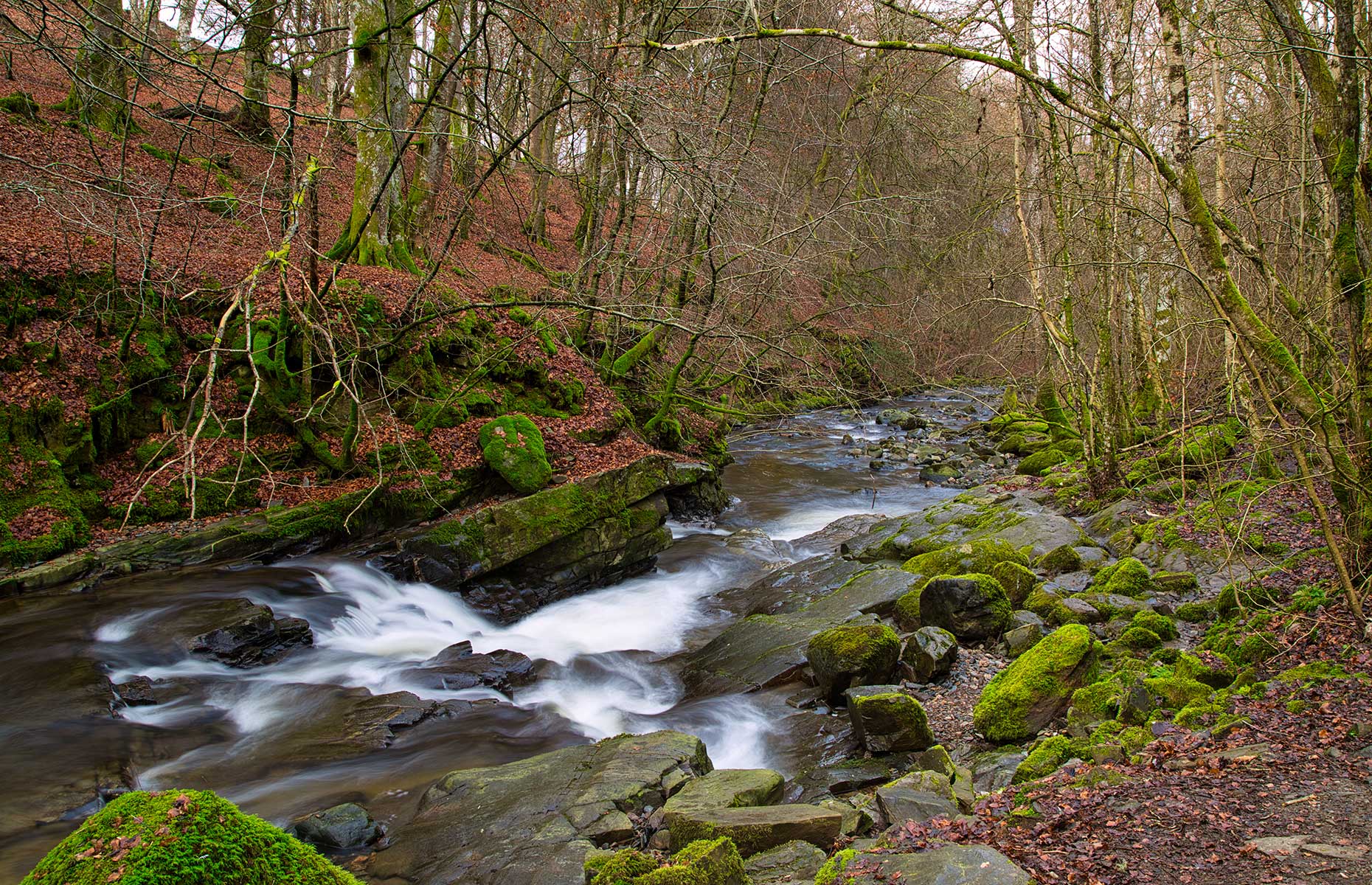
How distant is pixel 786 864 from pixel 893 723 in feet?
6.32

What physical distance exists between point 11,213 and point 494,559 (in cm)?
838

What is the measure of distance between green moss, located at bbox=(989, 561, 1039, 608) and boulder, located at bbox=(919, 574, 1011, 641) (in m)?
0.29

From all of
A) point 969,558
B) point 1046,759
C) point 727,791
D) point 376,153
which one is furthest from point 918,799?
point 376,153

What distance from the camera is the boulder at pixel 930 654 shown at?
6750 millimetres

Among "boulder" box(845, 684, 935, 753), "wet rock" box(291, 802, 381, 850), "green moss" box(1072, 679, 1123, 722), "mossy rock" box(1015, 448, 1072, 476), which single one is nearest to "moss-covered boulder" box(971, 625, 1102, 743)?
"green moss" box(1072, 679, 1123, 722)

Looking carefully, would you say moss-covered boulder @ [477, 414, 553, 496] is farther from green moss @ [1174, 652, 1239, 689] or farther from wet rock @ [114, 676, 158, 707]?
green moss @ [1174, 652, 1239, 689]

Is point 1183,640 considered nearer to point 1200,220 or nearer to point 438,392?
point 1200,220

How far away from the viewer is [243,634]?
768 centimetres

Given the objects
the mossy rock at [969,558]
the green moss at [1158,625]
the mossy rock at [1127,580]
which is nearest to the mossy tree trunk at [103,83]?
the green moss at [1158,625]

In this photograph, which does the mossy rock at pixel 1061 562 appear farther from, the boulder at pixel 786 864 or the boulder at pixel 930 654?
the boulder at pixel 786 864

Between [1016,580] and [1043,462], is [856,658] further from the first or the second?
[1043,462]

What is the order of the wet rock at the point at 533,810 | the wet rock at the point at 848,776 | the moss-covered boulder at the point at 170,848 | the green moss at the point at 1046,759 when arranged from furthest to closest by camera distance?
the wet rock at the point at 848,776, the green moss at the point at 1046,759, the wet rock at the point at 533,810, the moss-covered boulder at the point at 170,848

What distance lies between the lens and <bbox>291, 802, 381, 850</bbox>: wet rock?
487cm

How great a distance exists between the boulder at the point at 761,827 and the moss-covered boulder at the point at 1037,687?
1772mm
